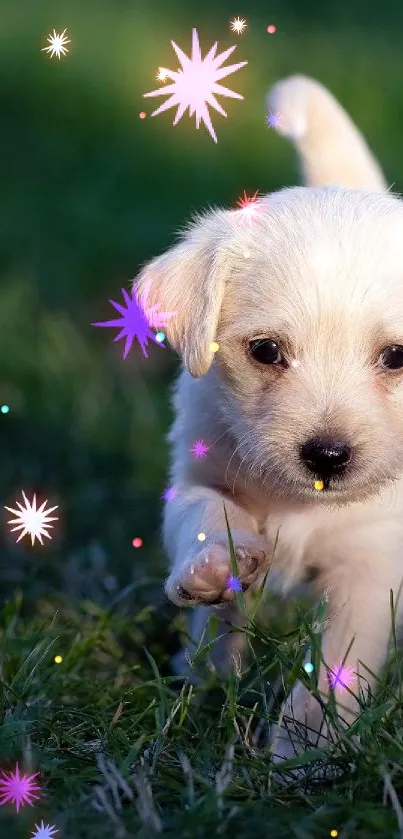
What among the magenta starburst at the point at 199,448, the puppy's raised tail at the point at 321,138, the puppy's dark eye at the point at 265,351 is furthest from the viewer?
the puppy's raised tail at the point at 321,138

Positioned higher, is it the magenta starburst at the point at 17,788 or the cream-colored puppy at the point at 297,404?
the cream-colored puppy at the point at 297,404
